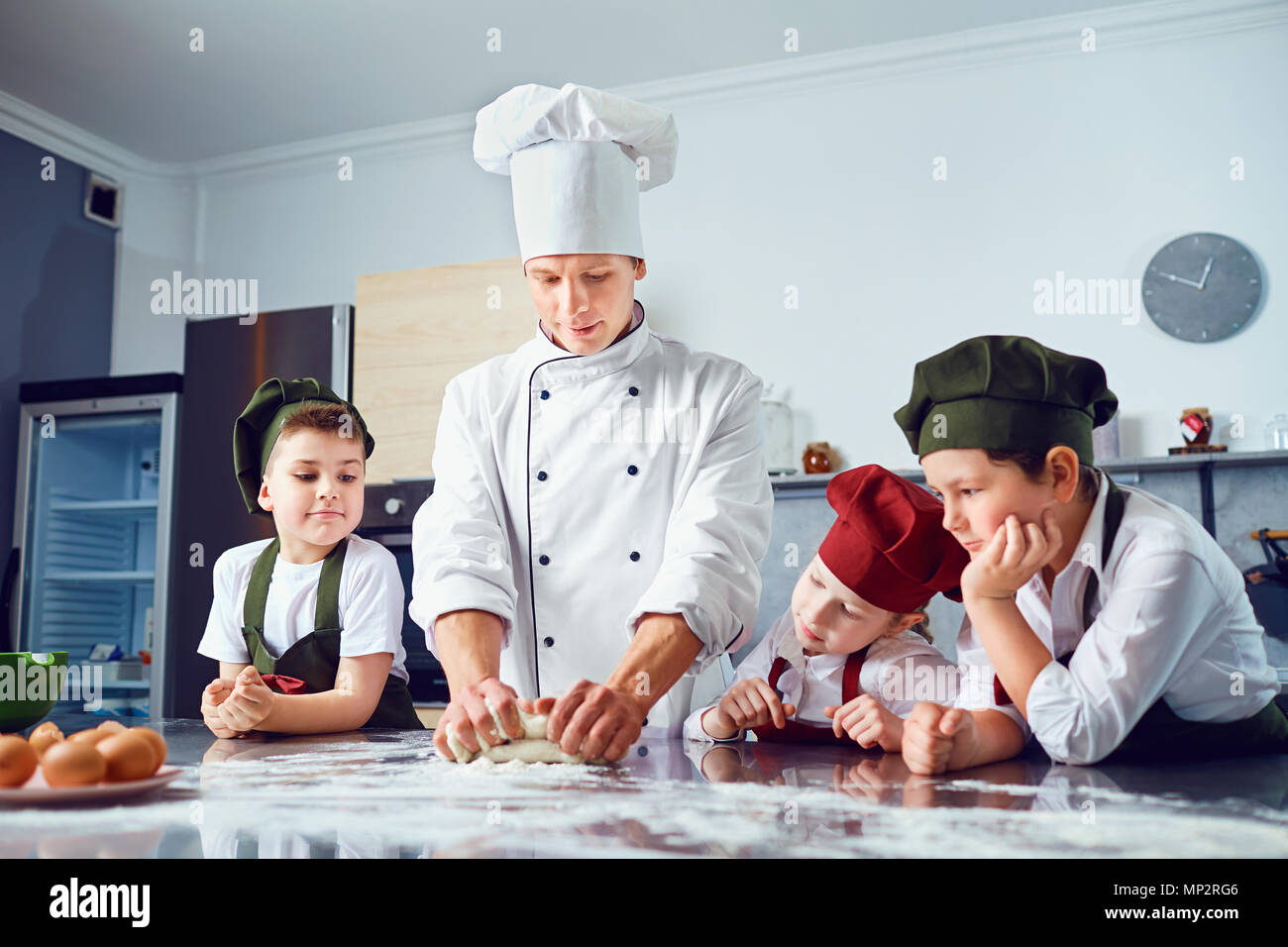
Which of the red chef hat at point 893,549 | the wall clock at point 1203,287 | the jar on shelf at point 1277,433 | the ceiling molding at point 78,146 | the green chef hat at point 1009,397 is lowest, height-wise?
the red chef hat at point 893,549

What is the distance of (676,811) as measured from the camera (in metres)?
0.74

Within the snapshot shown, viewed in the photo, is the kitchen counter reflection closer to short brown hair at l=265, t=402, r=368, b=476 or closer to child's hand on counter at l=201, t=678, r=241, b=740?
child's hand on counter at l=201, t=678, r=241, b=740

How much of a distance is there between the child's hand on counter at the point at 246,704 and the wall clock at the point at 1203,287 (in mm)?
2897

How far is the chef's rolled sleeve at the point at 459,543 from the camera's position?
1207 millimetres

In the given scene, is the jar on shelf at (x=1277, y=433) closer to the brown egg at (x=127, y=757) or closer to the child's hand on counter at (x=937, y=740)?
the child's hand on counter at (x=937, y=740)

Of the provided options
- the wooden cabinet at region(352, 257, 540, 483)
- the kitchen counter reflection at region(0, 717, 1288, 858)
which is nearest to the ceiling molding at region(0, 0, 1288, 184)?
the wooden cabinet at region(352, 257, 540, 483)

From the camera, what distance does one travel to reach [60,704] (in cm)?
394

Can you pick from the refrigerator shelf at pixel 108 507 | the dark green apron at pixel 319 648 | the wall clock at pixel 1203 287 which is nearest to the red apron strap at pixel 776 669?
the dark green apron at pixel 319 648

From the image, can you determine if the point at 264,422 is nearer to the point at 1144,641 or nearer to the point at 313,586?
the point at 313,586

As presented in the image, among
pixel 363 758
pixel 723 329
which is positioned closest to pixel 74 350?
pixel 723 329

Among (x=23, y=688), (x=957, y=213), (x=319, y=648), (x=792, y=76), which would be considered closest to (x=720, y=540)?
(x=319, y=648)

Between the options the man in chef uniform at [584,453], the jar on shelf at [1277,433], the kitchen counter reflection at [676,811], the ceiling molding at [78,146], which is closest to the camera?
the kitchen counter reflection at [676,811]
